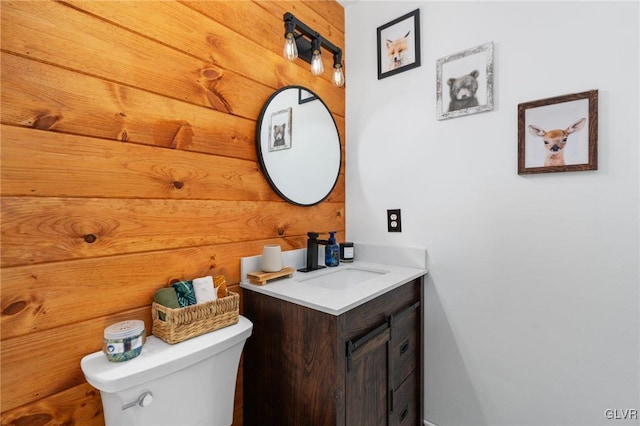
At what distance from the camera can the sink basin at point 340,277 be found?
143cm

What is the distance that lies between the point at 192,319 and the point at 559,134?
4.97 ft

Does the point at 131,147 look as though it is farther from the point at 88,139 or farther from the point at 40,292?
the point at 40,292

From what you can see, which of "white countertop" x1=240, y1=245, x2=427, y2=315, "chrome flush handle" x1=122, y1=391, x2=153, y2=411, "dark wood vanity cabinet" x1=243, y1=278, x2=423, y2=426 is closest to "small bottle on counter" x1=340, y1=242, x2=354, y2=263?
"white countertop" x1=240, y1=245, x2=427, y2=315

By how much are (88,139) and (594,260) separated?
1792 mm

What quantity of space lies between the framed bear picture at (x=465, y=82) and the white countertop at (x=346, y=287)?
727 millimetres

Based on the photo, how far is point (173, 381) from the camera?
87cm

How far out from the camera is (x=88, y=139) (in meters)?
0.89

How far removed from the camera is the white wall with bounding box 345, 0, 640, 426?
1.11 m

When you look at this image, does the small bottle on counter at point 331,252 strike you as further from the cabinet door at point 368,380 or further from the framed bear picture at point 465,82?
the framed bear picture at point 465,82

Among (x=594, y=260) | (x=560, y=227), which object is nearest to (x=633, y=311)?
(x=594, y=260)

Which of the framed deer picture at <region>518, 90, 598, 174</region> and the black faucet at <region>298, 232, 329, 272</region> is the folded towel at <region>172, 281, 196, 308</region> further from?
the framed deer picture at <region>518, 90, 598, 174</region>

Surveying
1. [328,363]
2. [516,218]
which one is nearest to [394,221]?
[516,218]

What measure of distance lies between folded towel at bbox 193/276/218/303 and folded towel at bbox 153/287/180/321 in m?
0.06

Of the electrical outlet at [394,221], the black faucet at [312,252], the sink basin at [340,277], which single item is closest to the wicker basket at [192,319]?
the sink basin at [340,277]
